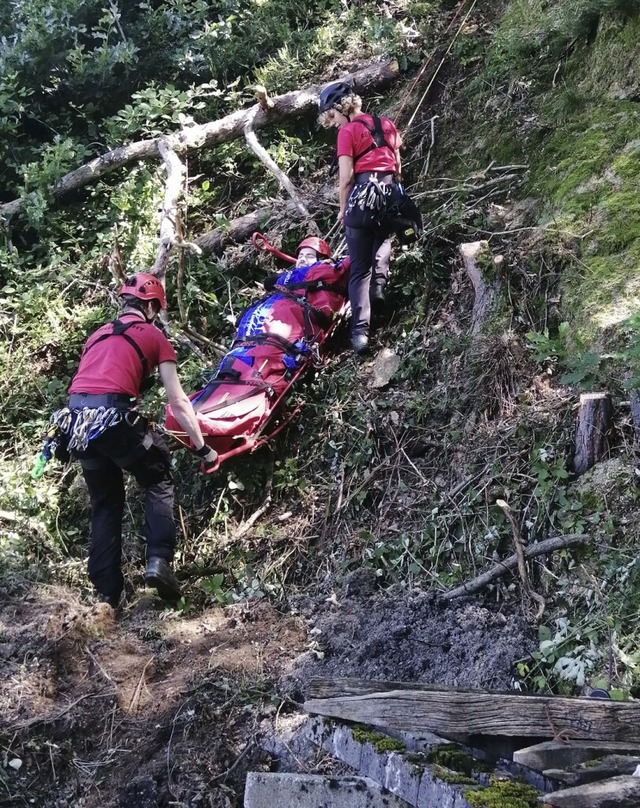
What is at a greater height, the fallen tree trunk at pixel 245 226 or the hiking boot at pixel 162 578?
the fallen tree trunk at pixel 245 226

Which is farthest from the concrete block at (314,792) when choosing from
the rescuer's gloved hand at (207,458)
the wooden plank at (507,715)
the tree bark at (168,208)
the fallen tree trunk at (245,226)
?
the fallen tree trunk at (245,226)

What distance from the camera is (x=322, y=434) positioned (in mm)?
5938

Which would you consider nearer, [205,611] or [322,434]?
[205,611]

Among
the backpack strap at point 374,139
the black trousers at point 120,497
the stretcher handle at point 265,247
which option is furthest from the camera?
the stretcher handle at point 265,247

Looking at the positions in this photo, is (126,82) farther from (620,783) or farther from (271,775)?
(620,783)

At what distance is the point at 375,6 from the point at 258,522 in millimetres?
6729

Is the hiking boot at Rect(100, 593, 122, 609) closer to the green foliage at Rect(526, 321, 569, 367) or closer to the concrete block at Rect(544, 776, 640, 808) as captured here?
the green foliage at Rect(526, 321, 569, 367)

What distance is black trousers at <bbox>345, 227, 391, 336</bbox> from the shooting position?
6.19 m

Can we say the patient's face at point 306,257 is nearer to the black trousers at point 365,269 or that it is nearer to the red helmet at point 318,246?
the red helmet at point 318,246

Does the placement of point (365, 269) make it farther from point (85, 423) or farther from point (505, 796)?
point (505, 796)

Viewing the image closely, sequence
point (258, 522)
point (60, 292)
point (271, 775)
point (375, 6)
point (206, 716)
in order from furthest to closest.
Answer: point (375, 6) → point (60, 292) → point (258, 522) → point (206, 716) → point (271, 775)

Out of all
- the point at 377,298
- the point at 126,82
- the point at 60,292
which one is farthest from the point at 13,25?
the point at 377,298

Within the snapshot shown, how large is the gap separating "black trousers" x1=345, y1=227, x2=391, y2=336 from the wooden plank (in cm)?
394

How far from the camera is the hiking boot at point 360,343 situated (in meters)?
6.16
